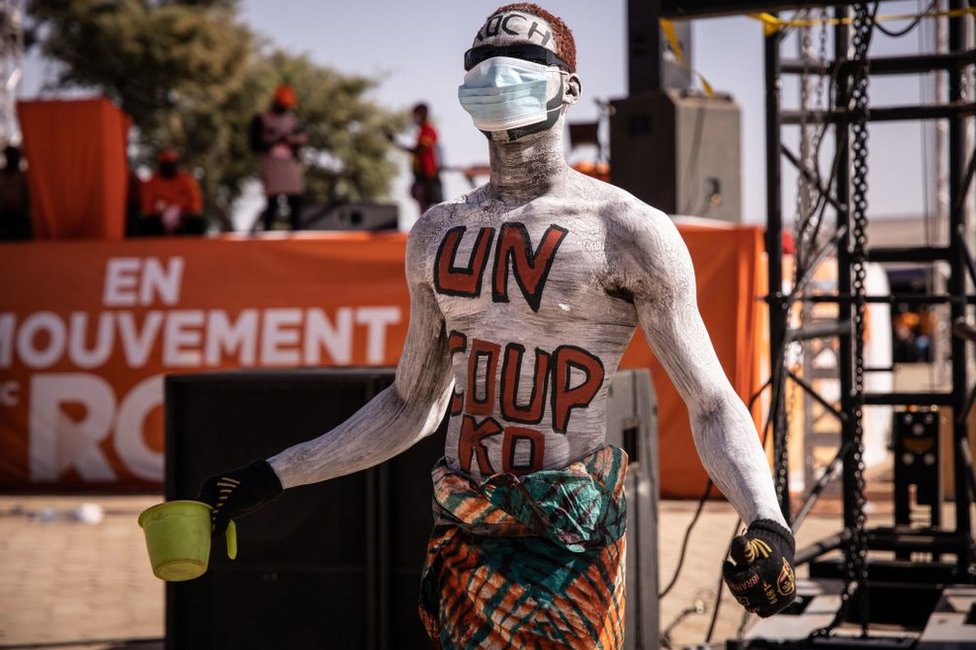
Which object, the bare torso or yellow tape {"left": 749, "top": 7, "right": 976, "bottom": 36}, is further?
yellow tape {"left": 749, "top": 7, "right": 976, "bottom": 36}

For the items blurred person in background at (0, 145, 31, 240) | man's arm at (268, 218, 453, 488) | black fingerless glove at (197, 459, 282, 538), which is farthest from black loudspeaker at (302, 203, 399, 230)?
black fingerless glove at (197, 459, 282, 538)

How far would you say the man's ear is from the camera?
229 centimetres

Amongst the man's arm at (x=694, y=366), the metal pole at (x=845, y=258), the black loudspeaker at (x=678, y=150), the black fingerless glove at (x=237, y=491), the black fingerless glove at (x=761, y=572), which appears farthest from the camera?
the black loudspeaker at (x=678, y=150)

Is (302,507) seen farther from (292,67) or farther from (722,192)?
(292,67)

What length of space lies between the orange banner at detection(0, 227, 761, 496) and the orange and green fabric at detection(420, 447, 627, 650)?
26.4ft

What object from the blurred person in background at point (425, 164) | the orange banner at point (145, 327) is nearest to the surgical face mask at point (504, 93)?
the orange banner at point (145, 327)

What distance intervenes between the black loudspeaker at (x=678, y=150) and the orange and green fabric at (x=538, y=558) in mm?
8174

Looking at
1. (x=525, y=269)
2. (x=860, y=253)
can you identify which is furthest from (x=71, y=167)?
(x=525, y=269)

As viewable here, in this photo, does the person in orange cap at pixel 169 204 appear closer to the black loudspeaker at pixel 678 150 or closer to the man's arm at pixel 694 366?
the black loudspeaker at pixel 678 150

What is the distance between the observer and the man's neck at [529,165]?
2254 millimetres

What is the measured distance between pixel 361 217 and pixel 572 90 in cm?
896

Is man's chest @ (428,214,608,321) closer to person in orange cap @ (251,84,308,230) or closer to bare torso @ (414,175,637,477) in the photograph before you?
bare torso @ (414,175,637,477)

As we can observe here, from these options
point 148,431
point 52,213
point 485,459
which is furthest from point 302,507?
point 52,213

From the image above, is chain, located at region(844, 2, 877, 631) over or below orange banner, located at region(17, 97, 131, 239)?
below
